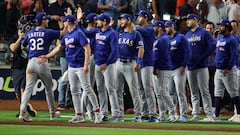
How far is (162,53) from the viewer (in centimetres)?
1845

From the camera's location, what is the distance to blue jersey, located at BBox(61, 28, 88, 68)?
1717 centimetres

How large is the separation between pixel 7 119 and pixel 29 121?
3.53 ft

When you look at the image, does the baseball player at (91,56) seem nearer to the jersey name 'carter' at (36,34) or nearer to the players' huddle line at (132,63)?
the players' huddle line at (132,63)

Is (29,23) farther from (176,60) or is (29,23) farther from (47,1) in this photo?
(47,1)

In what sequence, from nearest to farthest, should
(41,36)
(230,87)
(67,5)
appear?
(41,36) → (230,87) → (67,5)

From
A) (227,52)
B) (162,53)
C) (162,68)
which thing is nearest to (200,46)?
(227,52)

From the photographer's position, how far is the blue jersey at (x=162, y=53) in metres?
18.3

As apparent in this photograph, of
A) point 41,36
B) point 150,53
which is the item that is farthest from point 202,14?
point 41,36

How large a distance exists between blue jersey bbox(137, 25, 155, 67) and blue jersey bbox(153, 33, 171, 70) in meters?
0.13

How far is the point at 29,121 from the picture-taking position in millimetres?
17703

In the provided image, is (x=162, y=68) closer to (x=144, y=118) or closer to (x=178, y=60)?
(x=178, y=60)

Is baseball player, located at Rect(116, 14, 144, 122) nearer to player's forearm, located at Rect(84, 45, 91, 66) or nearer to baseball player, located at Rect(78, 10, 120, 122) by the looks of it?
baseball player, located at Rect(78, 10, 120, 122)

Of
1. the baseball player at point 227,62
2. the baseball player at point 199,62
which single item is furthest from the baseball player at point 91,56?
→ the baseball player at point 227,62

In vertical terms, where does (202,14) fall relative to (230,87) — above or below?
above
